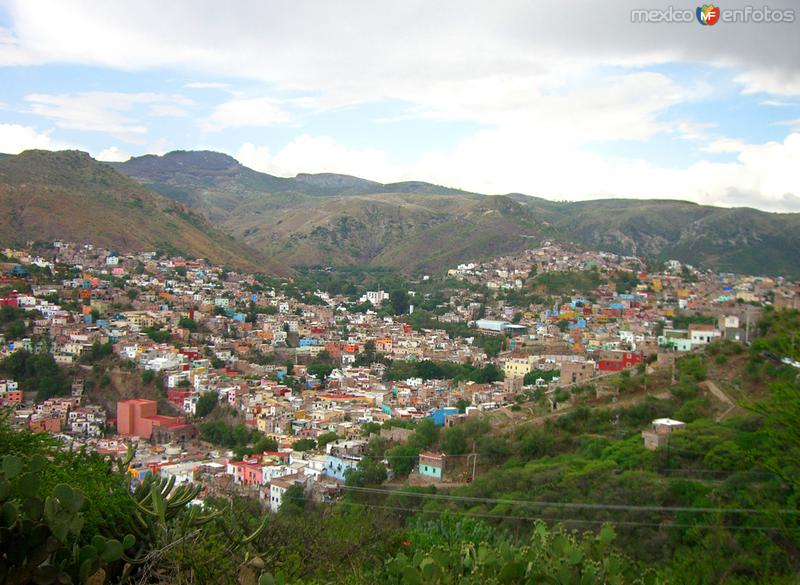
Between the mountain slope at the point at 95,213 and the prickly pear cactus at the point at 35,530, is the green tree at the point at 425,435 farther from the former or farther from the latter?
the mountain slope at the point at 95,213

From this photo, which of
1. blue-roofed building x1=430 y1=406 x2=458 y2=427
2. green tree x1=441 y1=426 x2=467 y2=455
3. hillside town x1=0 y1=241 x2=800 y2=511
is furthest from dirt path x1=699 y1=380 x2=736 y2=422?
blue-roofed building x1=430 y1=406 x2=458 y2=427

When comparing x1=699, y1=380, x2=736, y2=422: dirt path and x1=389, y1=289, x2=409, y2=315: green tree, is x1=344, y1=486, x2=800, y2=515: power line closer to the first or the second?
x1=699, y1=380, x2=736, y2=422: dirt path

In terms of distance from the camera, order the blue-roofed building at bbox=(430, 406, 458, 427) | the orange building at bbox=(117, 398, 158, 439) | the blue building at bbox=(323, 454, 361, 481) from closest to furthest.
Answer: the blue building at bbox=(323, 454, 361, 481), the blue-roofed building at bbox=(430, 406, 458, 427), the orange building at bbox=(117, 398, 158, 439)

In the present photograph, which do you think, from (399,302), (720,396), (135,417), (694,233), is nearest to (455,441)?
(720,396)

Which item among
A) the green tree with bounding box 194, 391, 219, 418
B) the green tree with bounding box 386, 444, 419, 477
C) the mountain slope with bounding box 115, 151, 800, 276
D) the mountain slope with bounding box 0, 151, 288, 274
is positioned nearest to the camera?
the green tree with bounding box 386, 444, 419, 477

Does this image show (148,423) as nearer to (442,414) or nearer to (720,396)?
(442,414)

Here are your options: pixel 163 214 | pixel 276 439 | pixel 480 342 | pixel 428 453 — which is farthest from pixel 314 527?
pixel 163 214

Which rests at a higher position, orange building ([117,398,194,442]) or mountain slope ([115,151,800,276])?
mountain slope ([115,151,800,276])

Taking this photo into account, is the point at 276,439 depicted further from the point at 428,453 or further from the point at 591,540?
the point at 591,540
